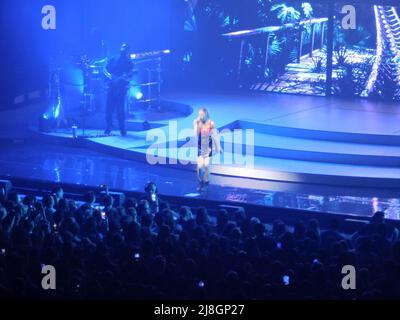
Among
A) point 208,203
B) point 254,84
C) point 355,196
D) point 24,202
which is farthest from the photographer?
point 254,84

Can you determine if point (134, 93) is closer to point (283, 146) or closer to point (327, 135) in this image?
point (283, 146)

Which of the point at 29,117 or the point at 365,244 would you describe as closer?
the point at 365,244

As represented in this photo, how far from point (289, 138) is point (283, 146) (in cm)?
57

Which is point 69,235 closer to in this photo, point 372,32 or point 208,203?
point 208,203

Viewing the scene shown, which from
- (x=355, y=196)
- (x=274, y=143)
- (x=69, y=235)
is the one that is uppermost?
(x=274, y=143)

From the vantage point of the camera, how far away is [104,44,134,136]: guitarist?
664 inches

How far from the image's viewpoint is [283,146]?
1591 centimetres

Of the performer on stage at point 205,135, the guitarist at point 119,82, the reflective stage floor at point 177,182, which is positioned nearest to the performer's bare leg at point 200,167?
the performer on stage at point 205,135

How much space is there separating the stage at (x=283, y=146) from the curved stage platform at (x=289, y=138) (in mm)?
15

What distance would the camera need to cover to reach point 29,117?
19391 millimetres

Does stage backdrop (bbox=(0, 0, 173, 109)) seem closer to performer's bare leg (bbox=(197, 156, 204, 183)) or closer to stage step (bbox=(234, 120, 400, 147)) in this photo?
Answer: stage step (bbox=(234, 120, 400, 147))

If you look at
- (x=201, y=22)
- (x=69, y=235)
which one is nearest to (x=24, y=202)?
(x=69, y=235)

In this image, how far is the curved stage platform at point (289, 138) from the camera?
49.6ft

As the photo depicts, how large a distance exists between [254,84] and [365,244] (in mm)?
10707
